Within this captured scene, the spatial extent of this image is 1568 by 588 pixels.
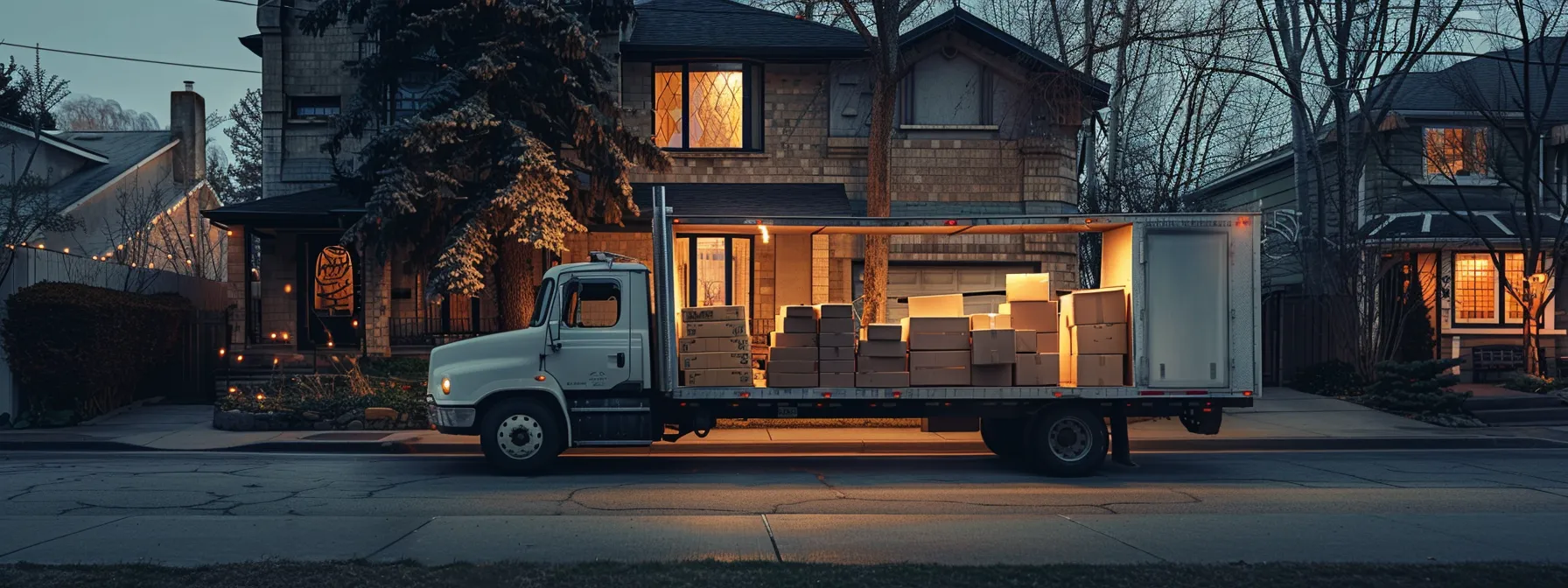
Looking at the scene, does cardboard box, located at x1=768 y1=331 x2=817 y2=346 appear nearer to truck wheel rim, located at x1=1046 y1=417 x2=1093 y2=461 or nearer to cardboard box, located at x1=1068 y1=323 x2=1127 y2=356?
truck wheel rim, located at x1=1046 y1=417 x2=1093 y2=461

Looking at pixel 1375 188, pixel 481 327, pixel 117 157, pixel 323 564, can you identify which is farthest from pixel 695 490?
pixel 117 157

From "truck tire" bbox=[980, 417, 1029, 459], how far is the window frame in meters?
8.46

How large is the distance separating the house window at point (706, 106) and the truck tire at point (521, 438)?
925cm

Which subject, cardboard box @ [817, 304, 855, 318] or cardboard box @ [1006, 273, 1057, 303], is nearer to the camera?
cardboard box @ [817, 304, 855, 318]

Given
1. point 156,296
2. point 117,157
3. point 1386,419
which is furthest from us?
point 117,157

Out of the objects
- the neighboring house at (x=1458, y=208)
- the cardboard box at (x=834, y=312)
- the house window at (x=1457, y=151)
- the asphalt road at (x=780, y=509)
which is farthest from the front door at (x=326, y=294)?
the house window at (x=1457, y=151)

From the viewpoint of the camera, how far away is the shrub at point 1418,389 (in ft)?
57.0

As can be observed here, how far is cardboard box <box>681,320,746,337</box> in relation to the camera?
11797 millimetres

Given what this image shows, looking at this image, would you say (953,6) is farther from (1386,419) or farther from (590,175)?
(1386,419)

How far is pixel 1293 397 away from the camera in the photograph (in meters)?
20.0

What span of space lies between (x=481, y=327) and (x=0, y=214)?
7.59m

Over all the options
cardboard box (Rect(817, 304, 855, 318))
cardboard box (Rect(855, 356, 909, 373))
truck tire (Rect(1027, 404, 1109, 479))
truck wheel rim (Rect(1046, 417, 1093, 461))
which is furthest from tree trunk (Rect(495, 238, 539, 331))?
truck wheel rim (Rect(1046, 417, 1093, 461))

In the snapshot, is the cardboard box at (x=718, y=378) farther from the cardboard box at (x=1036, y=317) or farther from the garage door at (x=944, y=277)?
the garage door at (x=944, y=277)

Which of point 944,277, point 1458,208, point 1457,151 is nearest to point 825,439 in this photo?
point 944,277
